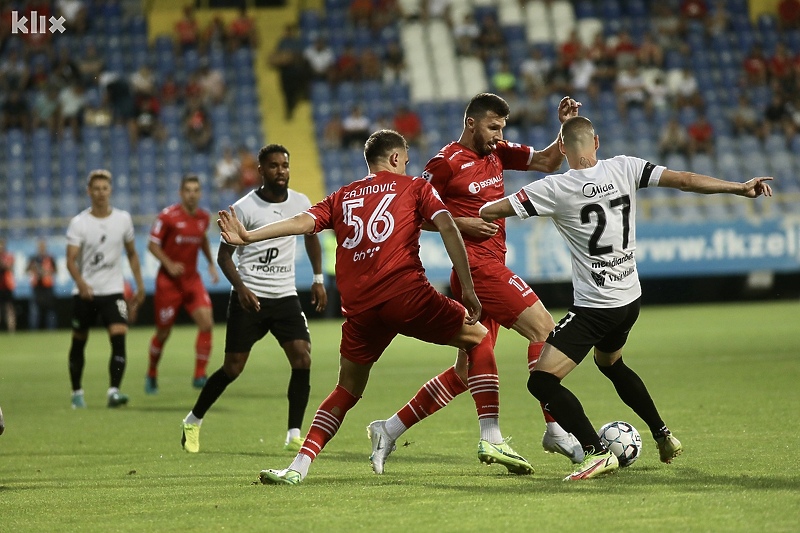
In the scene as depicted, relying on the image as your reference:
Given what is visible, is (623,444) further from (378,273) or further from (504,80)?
(504,80)

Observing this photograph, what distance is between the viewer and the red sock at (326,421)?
273 inches

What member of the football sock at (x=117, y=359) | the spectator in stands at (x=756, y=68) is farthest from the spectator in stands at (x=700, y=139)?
the football sock at (x=117, y=359)

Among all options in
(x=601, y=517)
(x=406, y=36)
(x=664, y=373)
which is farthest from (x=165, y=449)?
(x=406, y=36)

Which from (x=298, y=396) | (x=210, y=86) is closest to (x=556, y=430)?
(x=298, y=396)

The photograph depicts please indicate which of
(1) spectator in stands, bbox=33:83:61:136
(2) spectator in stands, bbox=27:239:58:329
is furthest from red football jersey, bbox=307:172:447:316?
(1) spectator in stands, bbox=33:83:61:136

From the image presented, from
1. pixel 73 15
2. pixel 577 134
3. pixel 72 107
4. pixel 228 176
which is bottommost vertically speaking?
pixel 577 134

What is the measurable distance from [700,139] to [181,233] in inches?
704

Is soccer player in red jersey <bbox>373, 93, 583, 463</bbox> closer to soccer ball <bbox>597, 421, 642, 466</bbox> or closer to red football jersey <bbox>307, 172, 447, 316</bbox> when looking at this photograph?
soccer ball <bbox>597, 421, 642, 466</bbox>

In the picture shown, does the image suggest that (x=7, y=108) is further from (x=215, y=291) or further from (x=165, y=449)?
(x=165, y=449)

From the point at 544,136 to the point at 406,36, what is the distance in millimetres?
5305

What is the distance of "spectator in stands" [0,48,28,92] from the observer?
1107 inches

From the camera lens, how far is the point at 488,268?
7.78 metres

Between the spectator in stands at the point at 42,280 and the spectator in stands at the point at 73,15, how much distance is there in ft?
26.9

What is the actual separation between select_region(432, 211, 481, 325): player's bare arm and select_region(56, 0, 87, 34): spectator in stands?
2553 cm
